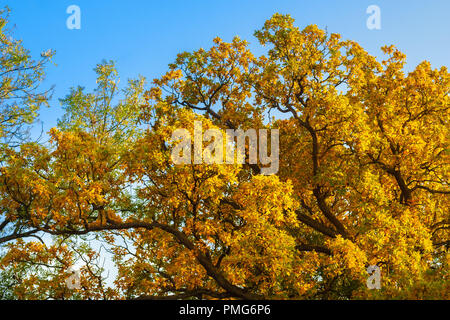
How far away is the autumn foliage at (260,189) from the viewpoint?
51.3ft

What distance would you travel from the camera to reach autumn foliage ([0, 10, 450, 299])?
15.6 metres

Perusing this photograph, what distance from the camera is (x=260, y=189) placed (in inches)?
602

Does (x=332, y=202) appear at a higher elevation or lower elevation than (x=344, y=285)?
higher

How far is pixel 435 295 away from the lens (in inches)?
501

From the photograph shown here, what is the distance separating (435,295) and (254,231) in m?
5.88

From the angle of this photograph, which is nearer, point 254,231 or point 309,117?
point 254,231

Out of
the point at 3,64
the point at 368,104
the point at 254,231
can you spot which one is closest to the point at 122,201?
the point at 254,231

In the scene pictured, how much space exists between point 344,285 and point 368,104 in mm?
9001

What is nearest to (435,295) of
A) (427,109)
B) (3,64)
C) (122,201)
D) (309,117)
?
(309,117)

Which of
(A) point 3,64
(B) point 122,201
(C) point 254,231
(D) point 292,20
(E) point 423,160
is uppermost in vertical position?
(D) point 292,20

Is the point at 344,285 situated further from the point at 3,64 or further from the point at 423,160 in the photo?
the point at 3,64
